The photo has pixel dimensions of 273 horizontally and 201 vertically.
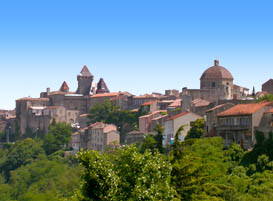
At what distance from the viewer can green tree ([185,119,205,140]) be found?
70.8 meters

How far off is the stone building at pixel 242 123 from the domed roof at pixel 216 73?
3399 cm

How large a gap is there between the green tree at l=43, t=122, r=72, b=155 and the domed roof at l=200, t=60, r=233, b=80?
27853mm

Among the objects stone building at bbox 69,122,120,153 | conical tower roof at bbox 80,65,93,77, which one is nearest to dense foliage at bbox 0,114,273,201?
stone building at bbox 69,122,120,153

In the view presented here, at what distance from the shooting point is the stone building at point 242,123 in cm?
5994

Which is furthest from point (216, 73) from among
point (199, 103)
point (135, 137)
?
point (199, 103)

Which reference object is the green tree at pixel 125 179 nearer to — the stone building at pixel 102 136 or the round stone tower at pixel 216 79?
the round stone tower at pixel 216 79

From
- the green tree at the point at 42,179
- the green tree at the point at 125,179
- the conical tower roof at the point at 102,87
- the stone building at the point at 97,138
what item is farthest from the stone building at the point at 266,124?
the conical tower roof at the point at 102,87

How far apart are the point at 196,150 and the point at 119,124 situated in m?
52.7

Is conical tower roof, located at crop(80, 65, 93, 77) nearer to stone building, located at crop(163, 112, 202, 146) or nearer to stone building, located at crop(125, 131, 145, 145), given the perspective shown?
stone building, located at crop(125, 131, 145, 145)

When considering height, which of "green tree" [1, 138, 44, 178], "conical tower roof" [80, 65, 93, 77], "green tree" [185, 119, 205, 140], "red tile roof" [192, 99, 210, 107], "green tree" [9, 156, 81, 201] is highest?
"conical tower roof" [80, 65, 93, 77]

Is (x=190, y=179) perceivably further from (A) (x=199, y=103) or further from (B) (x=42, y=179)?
(B) (x=42, y=179)

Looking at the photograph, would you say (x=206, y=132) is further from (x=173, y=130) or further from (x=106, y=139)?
(x=106, y=139)

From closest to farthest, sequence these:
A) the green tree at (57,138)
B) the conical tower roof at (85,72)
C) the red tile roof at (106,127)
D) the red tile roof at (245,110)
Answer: the red tile roof at (245,110)
the red tile roof at (106,127)
the green tree at (57,138)
the conical tower roof at (85,72)

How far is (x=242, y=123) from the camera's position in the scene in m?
61.0
